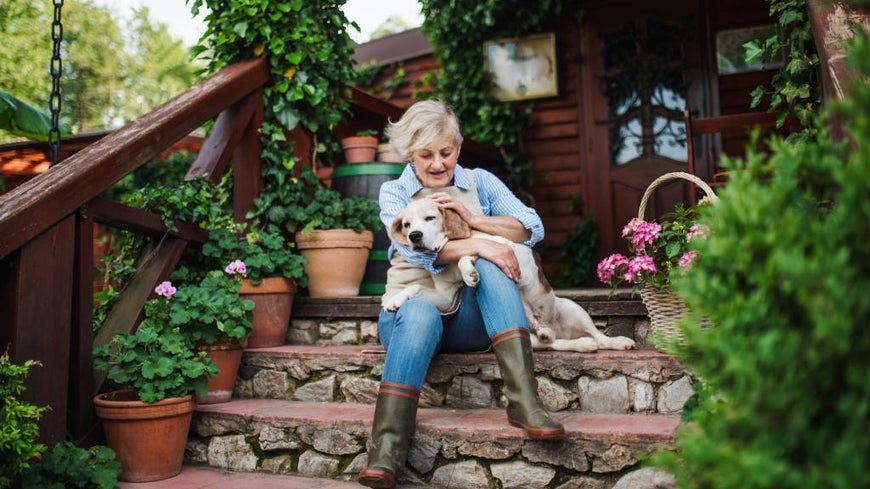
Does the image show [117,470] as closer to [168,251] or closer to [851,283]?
[168,251]

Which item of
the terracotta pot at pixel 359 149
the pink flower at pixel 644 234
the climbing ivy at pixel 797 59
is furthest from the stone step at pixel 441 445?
the terracotta pot at pixel 359 149

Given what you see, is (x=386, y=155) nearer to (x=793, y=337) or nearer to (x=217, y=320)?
(x=217, y=320)

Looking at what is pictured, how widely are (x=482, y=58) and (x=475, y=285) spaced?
3.82 meters

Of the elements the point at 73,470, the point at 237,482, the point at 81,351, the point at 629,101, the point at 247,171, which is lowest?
the point at 237,482

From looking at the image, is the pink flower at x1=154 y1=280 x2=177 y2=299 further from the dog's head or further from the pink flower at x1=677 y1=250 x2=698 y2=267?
the pink flower at x1=677 y1=250 x2=698 y2=267

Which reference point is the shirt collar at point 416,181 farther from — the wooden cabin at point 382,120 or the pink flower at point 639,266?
the wooden cabin at point 382,120

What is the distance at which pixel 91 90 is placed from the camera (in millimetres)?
18281

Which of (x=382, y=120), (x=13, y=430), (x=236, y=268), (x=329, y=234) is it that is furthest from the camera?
(x=382, y=120)

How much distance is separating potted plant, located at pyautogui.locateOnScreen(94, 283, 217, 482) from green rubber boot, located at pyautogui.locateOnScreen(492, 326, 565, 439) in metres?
1.08

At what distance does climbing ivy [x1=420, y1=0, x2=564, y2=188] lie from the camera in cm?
561

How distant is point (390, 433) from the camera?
2.11 meters

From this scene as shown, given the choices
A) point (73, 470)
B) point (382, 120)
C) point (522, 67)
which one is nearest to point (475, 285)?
point (73, 470)

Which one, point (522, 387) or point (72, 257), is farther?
point (72, 257)

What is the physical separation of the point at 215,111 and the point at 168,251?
688mm
